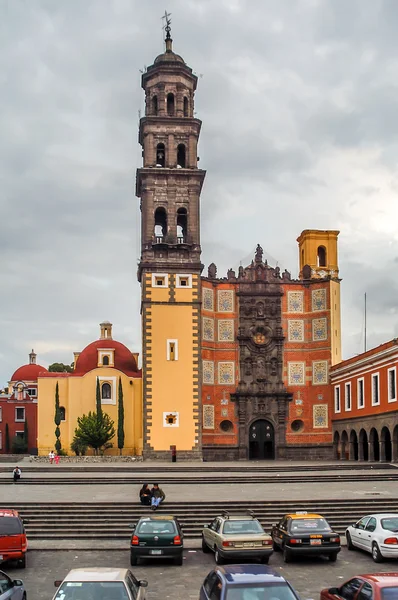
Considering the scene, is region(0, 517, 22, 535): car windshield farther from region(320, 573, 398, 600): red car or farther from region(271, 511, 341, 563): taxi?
region(320, 573, 398, 600): red car

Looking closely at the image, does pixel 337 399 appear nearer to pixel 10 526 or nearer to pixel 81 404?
pixel 81 404

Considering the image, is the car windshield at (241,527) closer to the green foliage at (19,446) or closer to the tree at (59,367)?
the green foliage at (19,446)

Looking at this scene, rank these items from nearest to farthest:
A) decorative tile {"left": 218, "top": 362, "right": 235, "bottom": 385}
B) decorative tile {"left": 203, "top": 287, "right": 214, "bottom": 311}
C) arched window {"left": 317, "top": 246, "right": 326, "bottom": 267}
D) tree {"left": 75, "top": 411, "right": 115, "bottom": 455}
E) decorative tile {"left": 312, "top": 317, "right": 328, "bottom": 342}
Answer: tree {"left": 75, "top": 411, "right": 115, "bottom": 455} → decorative tile {"left": 203, "top": 287, "right": 214, "bottom": 311} → decorative tile {"left": 218, "top": 362, "right": 235, "bottom": 385} → decorative tile {"left": 312, "top": 317, "right": 328, "bottom": 342} → arched window {"left": 317, "top": 246, "right": 326, "bottom": 267}

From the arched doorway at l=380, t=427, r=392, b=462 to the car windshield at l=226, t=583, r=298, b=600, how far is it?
38.3m

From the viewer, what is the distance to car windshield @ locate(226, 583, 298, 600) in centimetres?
1184

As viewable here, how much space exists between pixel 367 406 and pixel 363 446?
300cm

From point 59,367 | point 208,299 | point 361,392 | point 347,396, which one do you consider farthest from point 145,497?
point 59,367

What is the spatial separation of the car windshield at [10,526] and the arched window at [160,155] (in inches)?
1623

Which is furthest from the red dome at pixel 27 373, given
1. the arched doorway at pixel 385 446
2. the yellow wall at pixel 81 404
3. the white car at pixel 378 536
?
the white car at pixel 378 536

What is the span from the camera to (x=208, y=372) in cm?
5716

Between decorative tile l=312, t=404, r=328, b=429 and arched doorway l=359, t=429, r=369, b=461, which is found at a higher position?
decorative tile l=312, t=404, r=328, b=429

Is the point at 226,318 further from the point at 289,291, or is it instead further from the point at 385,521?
the point at 385,521

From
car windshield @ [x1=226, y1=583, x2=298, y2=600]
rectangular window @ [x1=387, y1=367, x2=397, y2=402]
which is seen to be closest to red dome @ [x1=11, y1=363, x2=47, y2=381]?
rectangular window @ [x1=387, y1=367, x2=397, y2=402]

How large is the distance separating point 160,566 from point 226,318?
38641mm
